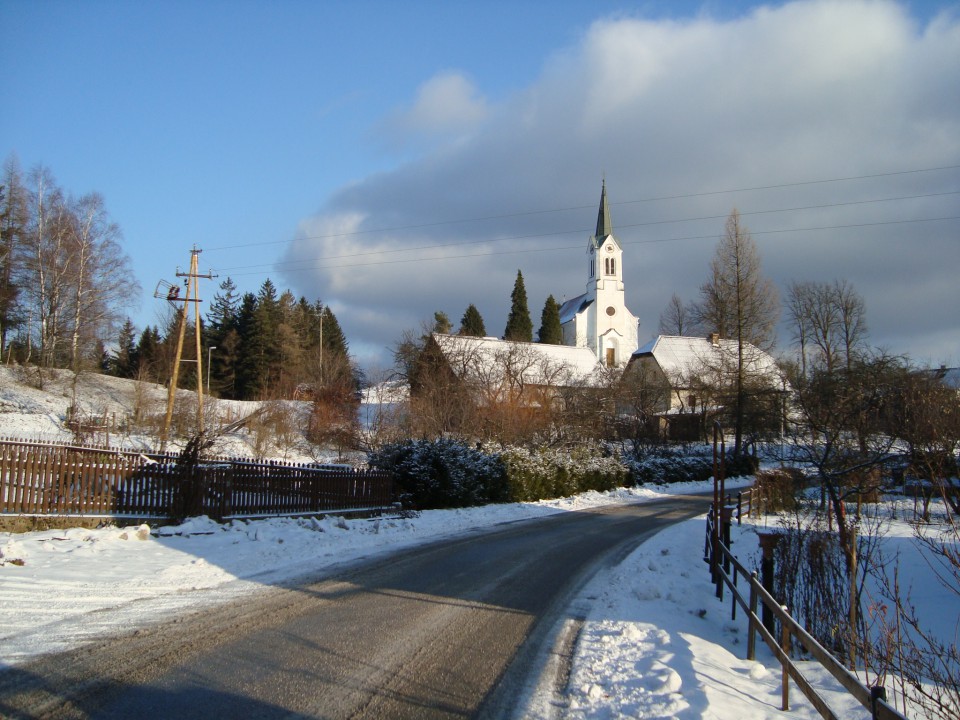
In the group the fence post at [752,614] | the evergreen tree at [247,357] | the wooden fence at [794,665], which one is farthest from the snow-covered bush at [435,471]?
the evergreen tree at [247,357]

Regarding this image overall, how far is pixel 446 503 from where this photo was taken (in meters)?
22.5

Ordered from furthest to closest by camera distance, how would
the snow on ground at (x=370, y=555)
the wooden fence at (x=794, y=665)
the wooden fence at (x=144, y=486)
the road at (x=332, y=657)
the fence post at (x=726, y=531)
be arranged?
the wooden fence at (x=144, y=486) < the fence post at (x=726, y=531) < the snow on ground at (x=370, y=555) < the road at (x=332, y=657) < the wooden fence at (x=794, y=665)

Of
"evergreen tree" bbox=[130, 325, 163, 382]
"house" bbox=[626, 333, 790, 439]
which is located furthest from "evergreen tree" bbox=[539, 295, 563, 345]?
"evergreen tree" bbox=[130, 325, 163, 382]

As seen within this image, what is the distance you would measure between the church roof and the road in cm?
8407

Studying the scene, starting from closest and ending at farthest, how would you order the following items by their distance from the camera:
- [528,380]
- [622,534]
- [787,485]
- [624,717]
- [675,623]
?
[624,717]
[675,623]
[622,534]
[787,485]
[528,380]

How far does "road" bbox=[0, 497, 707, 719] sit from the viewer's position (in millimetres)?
5457

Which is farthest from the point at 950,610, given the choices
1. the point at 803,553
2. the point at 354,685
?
the point at 354,685

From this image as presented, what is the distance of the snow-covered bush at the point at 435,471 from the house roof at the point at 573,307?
6990 centimetres

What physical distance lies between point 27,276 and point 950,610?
48.2 m

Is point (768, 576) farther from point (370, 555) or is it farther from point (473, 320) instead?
point (473, 320)

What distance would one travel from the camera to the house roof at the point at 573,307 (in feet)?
308

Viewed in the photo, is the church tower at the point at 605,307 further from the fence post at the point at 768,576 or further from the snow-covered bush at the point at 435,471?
the fence post at the point at 768,576

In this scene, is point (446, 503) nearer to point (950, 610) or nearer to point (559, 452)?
point (559, 452)

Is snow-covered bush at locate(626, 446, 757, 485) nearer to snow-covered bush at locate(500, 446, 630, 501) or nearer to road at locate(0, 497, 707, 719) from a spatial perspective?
snow-covered bush at locate(500, 446, 630, 501)
